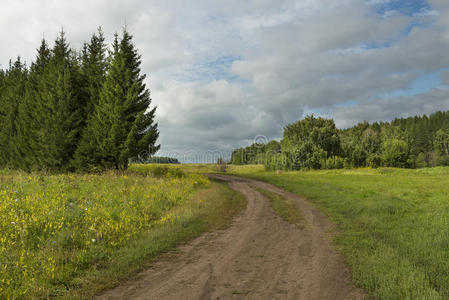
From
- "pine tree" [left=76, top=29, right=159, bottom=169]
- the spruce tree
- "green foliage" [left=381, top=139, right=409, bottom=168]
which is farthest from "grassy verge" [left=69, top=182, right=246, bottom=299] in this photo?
"green foliage" [left=381, top=139, right=409, bottom=168]

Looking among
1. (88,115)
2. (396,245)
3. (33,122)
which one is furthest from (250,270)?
(33,122)

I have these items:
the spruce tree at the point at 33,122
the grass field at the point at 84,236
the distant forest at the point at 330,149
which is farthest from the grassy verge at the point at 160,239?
the distant forest at the point at 330,149

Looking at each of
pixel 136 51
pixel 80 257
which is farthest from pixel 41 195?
pixel 136 51

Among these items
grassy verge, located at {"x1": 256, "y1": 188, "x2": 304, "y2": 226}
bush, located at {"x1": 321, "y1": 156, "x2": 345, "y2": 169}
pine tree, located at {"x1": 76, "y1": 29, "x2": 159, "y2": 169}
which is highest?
pine tree, located at {"x1": 76, "y1": 29, "x2": 159, "y2": 169}

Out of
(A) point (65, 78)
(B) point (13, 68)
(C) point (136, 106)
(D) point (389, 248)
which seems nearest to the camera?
(D) point (389, 248)

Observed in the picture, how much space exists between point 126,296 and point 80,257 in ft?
7.53

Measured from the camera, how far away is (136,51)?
26328mm

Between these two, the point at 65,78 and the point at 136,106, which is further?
the point at 65,78

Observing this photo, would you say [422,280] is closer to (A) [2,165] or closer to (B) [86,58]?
(B) [86,58]

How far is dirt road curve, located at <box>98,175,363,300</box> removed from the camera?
16.1 feet

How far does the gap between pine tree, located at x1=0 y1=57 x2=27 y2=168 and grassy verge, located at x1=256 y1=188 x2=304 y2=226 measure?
→ 3277 centimetres

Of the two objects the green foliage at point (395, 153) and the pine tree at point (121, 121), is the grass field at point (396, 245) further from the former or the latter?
the green foliage at point (395, 153)

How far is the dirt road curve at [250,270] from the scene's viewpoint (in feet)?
16.1

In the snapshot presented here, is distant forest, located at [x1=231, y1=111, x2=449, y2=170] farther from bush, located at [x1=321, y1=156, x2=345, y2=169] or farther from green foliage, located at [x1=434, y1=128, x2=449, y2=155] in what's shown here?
green foliage, located at [x1=434, y1=128, x2=449, y2=155]
